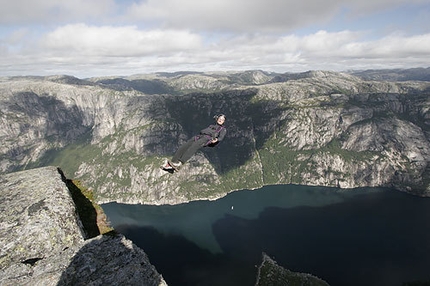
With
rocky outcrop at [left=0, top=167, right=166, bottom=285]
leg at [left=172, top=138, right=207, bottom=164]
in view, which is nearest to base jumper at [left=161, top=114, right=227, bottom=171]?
leg at [left=172, top=138, right=207, bottom=164]

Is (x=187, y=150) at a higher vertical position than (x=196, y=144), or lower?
lower

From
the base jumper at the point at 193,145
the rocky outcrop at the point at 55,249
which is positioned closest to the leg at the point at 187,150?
the base jumper at the point at 193,145

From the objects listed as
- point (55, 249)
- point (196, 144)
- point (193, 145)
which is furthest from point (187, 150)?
point (55, 249)

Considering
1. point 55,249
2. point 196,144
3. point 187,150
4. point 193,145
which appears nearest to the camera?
point 55,249

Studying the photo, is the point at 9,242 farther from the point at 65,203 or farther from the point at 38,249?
the point at 65,203

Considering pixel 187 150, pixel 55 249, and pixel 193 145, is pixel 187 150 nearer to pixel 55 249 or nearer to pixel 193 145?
pixel 193 145

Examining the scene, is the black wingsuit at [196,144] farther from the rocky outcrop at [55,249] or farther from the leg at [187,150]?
the rocky outcrop at [55,249]

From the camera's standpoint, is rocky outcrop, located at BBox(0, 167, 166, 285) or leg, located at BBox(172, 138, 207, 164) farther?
leg, located at BBox(172, 138, 207, 164)

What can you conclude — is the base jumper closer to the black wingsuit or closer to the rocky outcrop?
the black wingsuit
